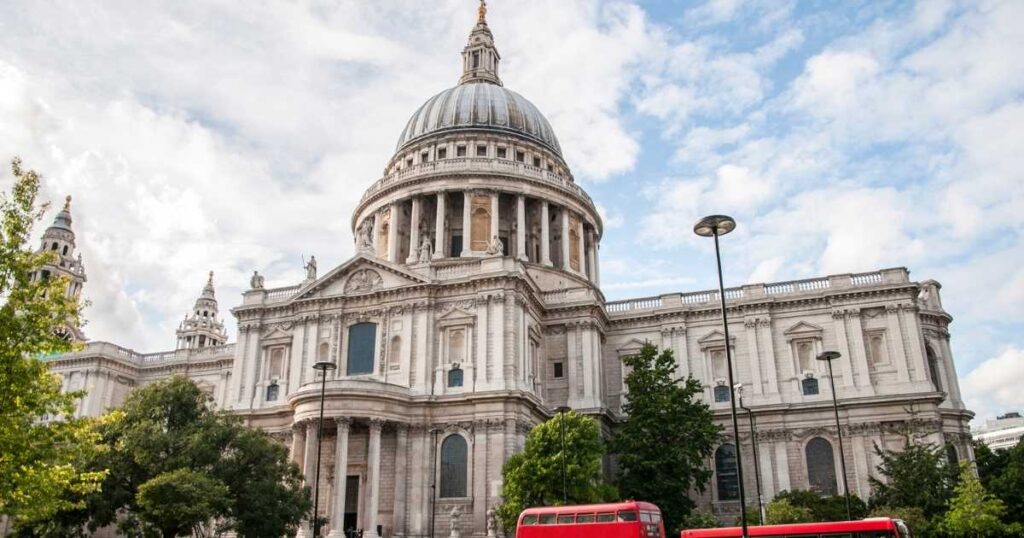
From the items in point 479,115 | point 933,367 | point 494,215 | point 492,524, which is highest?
point 479,115

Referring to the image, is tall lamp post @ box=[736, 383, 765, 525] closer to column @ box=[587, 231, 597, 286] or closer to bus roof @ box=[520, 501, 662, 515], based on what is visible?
bus roof @ box=[520, 501, 662, 515]

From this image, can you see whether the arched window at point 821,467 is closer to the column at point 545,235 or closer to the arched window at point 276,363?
the column at point 545,235

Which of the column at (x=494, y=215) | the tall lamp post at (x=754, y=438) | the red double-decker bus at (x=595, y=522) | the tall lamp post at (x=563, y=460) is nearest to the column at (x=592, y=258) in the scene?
the column at (x=494, y=215)

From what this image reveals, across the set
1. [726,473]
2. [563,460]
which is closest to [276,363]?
[563,460]

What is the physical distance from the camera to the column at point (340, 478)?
138 feet

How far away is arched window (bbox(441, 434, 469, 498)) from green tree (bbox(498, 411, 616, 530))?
5789 millimetres

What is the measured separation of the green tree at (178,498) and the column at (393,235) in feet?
108

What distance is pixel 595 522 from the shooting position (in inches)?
1214

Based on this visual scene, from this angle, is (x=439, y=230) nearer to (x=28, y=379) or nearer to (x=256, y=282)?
(x=256, y=282)

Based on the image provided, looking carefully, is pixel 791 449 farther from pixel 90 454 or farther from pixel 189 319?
pixel 189 319

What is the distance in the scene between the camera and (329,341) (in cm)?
5144

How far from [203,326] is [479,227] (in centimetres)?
5062

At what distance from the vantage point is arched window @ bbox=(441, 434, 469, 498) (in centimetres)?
4538

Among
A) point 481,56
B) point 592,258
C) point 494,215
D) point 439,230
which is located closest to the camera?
point 439,230
